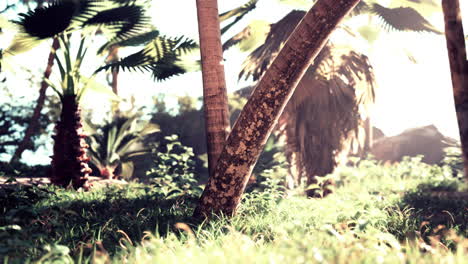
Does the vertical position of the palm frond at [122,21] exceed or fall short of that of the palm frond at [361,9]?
it falls short

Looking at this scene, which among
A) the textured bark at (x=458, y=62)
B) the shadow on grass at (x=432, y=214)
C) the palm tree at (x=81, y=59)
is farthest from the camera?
the palm tree at (x=81, y=59)

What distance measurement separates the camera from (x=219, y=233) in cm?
379

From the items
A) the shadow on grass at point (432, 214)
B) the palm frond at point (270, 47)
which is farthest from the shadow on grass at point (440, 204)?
the palm frond at point (270, 47)

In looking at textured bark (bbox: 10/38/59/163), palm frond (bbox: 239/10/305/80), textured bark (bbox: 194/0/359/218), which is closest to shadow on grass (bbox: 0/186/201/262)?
textured bark (bbox: 194/0/359/218)

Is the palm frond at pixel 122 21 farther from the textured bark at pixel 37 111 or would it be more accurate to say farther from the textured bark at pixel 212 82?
the textured bark at pixel 37 111

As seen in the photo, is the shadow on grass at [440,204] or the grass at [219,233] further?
the shadow on grass at [440,204]

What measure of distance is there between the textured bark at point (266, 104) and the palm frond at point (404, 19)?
6675 mm

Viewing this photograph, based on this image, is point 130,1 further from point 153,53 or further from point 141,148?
point 141,148

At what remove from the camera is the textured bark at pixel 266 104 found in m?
3.76

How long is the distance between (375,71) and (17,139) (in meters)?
13.6

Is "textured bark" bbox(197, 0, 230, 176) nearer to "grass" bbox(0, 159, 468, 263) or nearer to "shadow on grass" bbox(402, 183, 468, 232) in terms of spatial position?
"grass" bbox(0, 159, 468, 263)

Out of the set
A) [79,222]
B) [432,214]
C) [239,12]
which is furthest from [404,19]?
[79,222]

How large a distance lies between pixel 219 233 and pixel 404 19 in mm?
7981

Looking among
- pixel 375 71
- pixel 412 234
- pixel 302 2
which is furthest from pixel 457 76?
pixel 375 71
